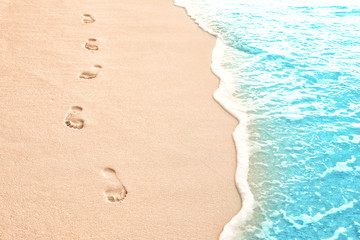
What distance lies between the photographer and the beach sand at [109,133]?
2.39m

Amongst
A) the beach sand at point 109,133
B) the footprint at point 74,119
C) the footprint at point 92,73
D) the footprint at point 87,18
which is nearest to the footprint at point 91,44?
the beach sand at point 109,133

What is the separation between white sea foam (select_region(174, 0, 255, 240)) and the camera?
2488 millimetres

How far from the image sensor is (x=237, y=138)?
3.24 metres

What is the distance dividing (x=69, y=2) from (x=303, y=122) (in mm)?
3483

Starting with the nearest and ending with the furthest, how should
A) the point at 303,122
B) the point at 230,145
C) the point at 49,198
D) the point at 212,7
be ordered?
the point at 49,198, the point at 230,145, the point at 303,122, the point at 212,7

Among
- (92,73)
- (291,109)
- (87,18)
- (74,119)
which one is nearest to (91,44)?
(92,73)

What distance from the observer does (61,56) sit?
398 centimetres

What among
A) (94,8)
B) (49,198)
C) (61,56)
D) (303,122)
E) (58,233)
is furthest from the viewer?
(94,8)

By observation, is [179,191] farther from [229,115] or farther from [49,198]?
[229,115]

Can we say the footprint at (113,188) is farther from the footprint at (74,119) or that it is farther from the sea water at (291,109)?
the sea water at (291,109)

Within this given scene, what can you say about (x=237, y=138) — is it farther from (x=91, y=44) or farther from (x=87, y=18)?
(x=87, y=18)

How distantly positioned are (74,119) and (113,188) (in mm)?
831

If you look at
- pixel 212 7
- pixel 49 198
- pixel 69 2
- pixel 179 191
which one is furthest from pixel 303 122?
pixel 69 2

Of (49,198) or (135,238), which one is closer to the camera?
(135,238)
